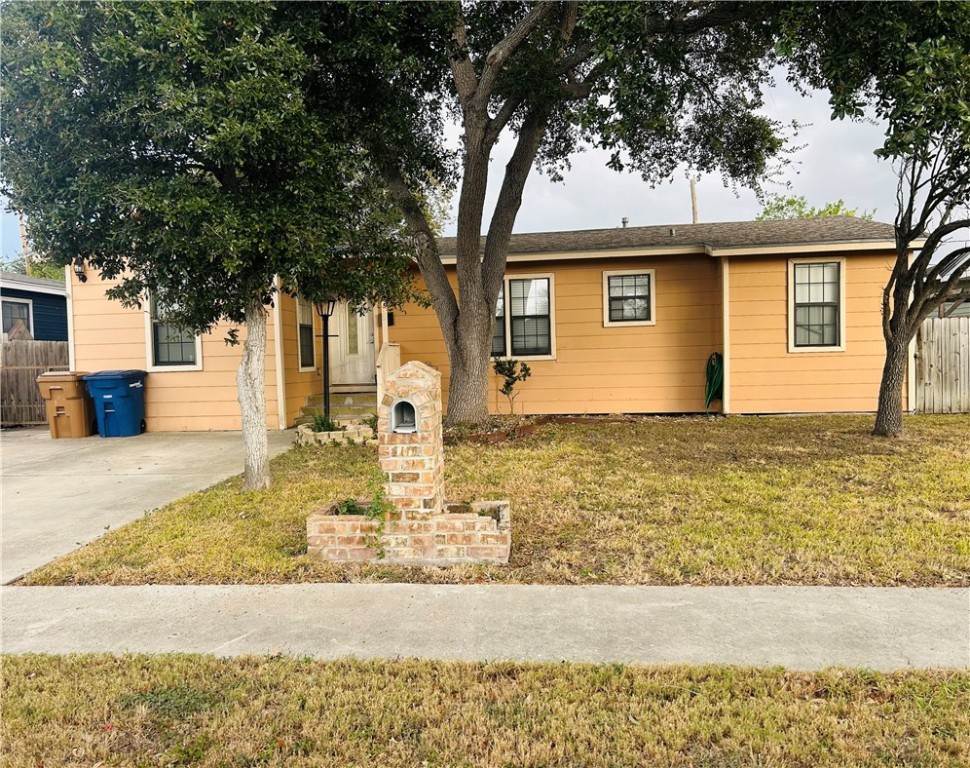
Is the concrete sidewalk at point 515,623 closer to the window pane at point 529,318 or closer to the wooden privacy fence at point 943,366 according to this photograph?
the window pane at point 529,318

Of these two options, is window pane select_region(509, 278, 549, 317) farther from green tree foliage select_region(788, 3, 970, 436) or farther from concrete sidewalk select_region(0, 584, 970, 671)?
concrete sidewalk select_region(0, 584, 970, 671)

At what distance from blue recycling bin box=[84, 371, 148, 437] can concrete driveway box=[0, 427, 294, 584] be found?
23 centimetres

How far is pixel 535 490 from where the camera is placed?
18.6 ft

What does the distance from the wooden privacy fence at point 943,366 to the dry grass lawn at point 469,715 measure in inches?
396

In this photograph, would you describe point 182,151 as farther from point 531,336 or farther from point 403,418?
point 531,336

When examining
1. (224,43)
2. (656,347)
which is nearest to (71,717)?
(224,43)

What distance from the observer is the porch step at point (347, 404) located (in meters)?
10.5

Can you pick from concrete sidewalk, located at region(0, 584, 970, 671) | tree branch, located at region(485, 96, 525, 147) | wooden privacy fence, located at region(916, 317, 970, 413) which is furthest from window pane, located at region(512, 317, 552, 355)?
concrete sidewalk, located at region(0, 584, 970, 671)

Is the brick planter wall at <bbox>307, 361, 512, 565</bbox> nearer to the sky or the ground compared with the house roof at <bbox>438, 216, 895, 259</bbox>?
nearer to the ground

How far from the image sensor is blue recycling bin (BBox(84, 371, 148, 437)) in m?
9.84

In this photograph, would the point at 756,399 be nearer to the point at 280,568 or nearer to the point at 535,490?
the point at 535,490

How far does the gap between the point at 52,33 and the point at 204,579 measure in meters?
4.30

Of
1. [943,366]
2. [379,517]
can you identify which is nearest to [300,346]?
[379,517]

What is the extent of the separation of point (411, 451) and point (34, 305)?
1633 centimetres
